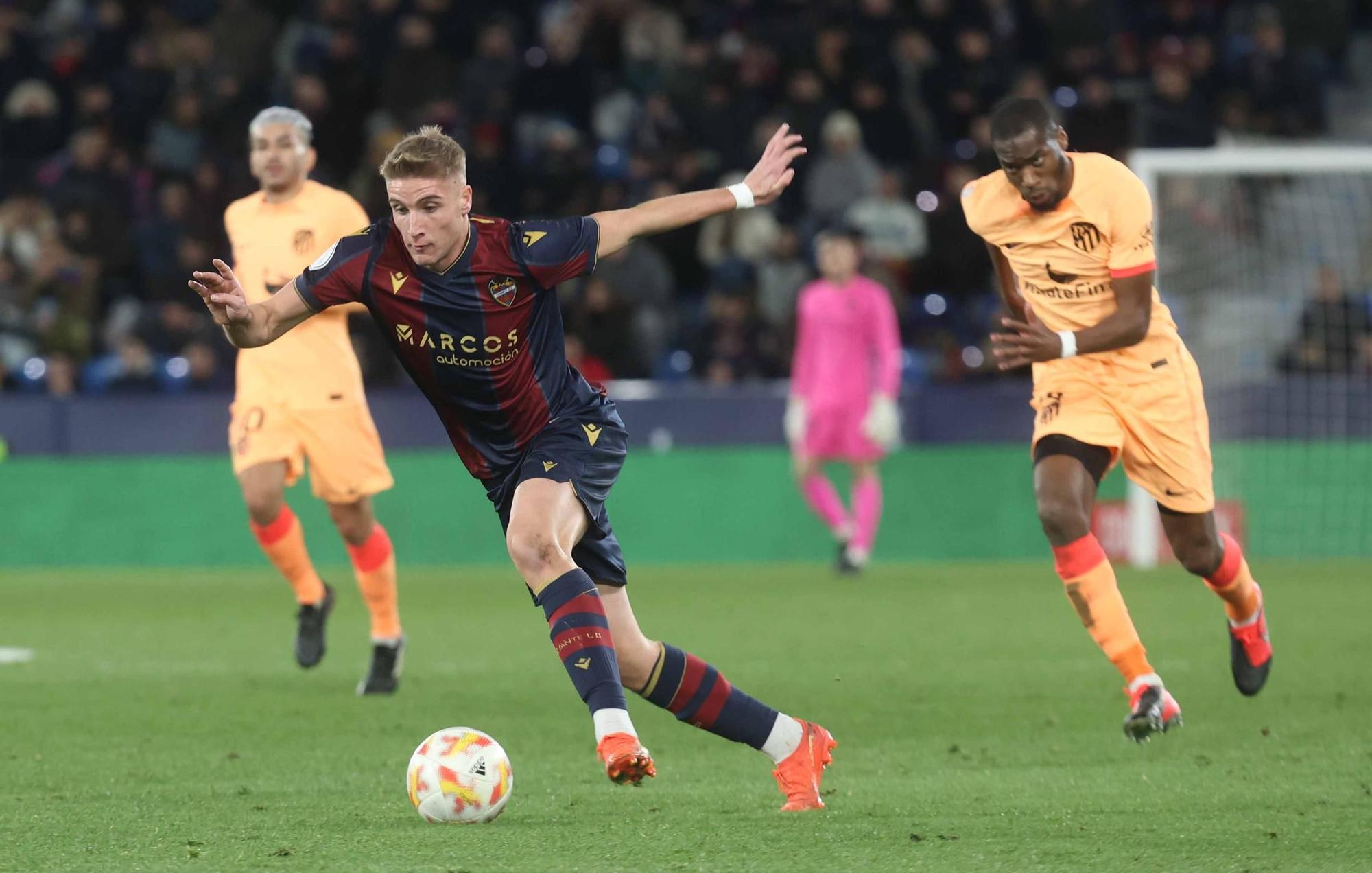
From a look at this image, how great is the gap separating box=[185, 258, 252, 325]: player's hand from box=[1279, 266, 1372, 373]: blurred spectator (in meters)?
11.5

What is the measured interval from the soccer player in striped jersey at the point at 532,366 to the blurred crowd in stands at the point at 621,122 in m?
10.1

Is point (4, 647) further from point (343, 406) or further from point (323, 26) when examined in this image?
point (323, 26)

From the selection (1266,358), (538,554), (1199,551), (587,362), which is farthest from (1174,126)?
(538,554)

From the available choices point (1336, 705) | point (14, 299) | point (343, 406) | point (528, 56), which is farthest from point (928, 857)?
point (528, 56)

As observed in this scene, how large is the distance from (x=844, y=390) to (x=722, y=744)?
25.9 ft

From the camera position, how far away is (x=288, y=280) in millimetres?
8508

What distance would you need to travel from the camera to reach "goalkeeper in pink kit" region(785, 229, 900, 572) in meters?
14.5

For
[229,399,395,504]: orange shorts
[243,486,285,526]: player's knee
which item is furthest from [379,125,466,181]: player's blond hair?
[243,486,285,526]: player's knee

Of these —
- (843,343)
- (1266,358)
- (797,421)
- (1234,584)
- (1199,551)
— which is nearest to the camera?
(1199,551)

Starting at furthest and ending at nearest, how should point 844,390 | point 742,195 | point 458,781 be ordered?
1. point 844,390
2. point 742,195
3. point 458,781

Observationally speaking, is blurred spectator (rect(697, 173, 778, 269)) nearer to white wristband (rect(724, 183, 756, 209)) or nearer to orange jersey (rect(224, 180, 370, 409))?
orange jersey (rect(224, 180, 370, 409))

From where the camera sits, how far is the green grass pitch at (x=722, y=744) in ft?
15.8

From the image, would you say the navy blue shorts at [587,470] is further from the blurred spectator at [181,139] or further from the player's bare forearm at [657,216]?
the blurred spectator at [181,139]

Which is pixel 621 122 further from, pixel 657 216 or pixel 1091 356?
pixel 657 216
